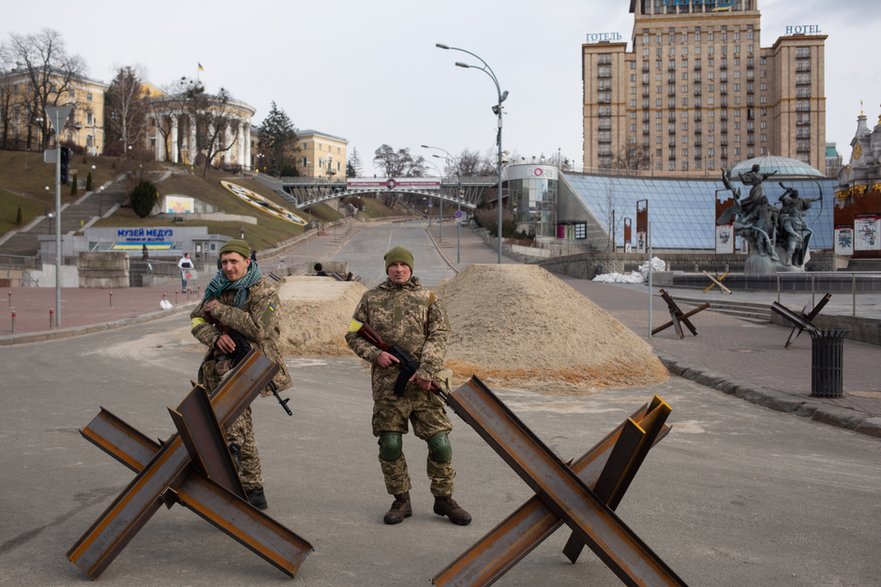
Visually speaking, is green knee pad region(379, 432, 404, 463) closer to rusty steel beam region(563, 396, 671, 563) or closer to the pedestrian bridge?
rusty steel beam region(563, 396, 671, 563)

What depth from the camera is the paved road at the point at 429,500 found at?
423cm

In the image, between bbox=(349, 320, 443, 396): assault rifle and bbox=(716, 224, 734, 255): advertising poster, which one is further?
bbox=(716, 224, 734, 255): advertising poster

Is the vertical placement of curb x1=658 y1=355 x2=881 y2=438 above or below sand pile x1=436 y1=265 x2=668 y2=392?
below

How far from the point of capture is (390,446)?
499cm

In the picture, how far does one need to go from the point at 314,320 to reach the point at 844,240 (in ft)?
147

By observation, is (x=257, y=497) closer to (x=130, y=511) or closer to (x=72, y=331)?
(x=130, y=511)

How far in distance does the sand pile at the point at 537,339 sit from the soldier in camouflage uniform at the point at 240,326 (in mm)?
6386

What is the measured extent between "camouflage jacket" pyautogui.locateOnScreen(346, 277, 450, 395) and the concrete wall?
36.9 metres

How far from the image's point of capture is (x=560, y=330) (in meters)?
12.8

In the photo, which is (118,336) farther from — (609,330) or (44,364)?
(609,330)

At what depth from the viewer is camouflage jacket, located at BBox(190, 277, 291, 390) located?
16.6 feet

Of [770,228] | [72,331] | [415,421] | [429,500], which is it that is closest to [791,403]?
[429,500]

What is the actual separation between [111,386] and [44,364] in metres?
3.11

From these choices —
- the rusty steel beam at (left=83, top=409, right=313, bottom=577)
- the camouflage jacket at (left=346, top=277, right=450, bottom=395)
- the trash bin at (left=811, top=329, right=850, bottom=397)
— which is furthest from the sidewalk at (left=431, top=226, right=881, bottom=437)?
the rusty steel beam at (left=83, top=409, right=313, bottom=577)
